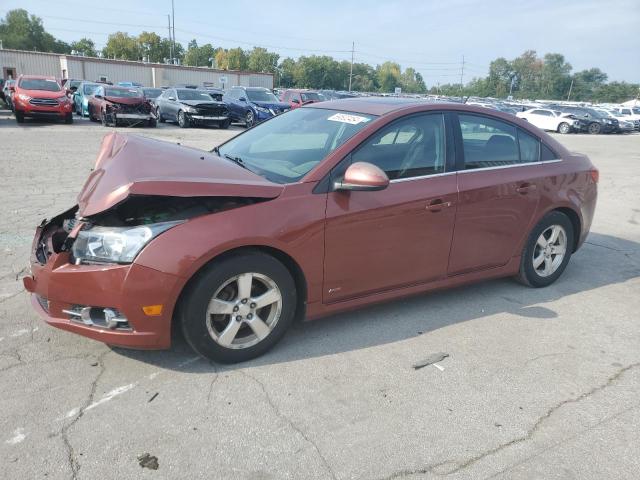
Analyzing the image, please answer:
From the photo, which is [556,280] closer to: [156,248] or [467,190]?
[467,190]

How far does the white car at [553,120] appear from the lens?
30.9m

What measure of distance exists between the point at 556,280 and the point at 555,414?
2.40 m

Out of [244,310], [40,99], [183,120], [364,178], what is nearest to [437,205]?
[364,178]

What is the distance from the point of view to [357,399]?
292 cm

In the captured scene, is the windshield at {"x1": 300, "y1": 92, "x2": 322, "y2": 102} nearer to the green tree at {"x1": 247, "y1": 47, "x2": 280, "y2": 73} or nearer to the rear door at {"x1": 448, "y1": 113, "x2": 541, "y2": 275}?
the rear door at {"x1": 448, "y1": 113, "x2": 541, "y2": 275}

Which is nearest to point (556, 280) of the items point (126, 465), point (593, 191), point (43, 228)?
point (593, 191)

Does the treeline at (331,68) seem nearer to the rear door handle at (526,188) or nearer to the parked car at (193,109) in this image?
the parked car at (193,109)

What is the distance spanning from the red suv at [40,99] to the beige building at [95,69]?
3195 cm

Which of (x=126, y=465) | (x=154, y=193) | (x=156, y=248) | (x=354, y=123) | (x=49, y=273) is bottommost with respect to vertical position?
(x=126, y=465)

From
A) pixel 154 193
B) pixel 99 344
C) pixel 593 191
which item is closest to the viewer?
pixel 154 193

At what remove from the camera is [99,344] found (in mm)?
3357

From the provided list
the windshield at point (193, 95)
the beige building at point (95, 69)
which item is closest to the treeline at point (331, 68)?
the beige building at point (95, 69)

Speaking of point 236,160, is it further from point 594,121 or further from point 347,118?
point 594,121

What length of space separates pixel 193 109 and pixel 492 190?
1771 cm
